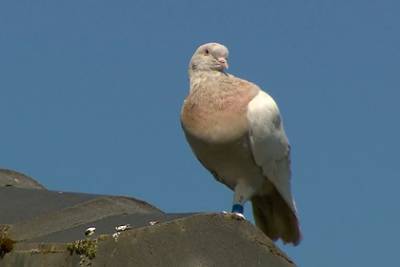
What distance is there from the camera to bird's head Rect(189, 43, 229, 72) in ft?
28.8

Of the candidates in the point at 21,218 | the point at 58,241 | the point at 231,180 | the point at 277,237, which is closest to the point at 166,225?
the point at 58,241

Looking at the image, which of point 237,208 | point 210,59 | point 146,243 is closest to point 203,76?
point 210,59

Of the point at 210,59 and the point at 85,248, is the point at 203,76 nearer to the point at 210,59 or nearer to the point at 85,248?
the point at 210,59

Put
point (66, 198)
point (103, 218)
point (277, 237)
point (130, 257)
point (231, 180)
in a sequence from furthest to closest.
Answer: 1. point (277, 237)
2. point (231, 180)
3. point (66, 198)
4. point (103, 218)
5. point (130, 257)

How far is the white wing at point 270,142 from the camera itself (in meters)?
8.21

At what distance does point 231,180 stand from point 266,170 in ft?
0.99

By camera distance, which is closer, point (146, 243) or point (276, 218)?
point (146, 243)

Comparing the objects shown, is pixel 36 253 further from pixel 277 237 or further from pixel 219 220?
pixel 277 237

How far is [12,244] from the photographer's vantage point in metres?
5.90

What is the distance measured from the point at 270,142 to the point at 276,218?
2.70ft

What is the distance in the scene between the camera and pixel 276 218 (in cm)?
898

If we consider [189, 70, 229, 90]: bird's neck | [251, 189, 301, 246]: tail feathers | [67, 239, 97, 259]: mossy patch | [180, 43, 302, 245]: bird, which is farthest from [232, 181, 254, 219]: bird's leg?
[67, 239, 97, 259]: mossy patch

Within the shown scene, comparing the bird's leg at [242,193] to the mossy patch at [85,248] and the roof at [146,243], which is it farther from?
the mossy patch at [85,248]

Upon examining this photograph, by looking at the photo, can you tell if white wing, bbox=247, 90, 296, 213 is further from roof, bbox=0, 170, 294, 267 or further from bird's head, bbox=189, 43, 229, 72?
roof, bbox=0, 170, 294, 267
